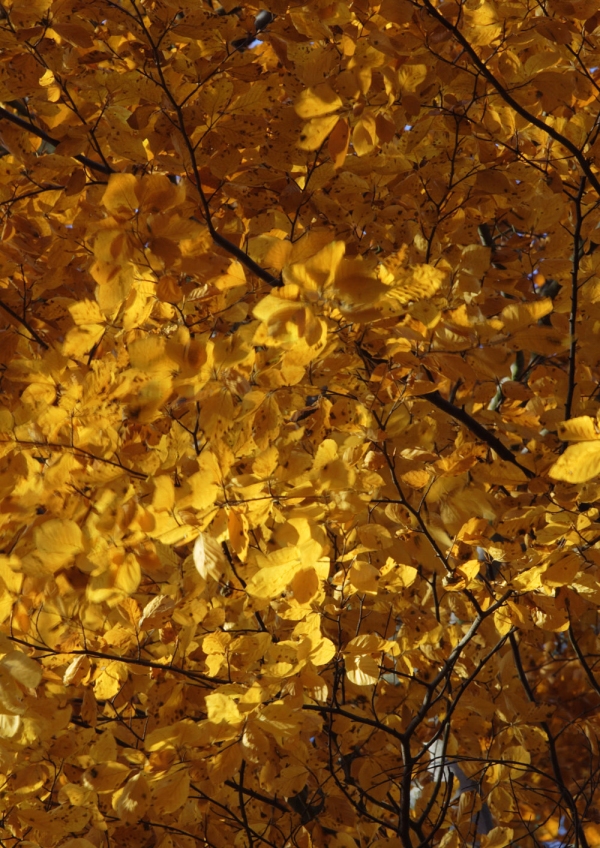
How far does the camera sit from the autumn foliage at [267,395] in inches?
58.8

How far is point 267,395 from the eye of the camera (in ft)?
5.01

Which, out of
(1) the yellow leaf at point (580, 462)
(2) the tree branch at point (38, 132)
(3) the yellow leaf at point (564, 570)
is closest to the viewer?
(1) the yellow leaf at point (580, 462)

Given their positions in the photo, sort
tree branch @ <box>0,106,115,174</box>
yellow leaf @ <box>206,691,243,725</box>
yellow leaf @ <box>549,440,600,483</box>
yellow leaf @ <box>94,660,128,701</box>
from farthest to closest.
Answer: tree branch @ <box>0,106,115,174</box>, yellow leaf @ <box>94,660,128,701</box>, yellow leaf @ <box>206,691,243,725</box>, yellow leaf @ <box>549,440,600,483</box>

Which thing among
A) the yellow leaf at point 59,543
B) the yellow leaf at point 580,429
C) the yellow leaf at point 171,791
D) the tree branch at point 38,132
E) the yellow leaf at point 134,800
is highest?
the tree branch at point 38,132

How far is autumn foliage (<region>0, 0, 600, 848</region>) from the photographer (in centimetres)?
149

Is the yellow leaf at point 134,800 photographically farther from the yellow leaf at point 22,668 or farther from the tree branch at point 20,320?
the tree branch at point 20,320

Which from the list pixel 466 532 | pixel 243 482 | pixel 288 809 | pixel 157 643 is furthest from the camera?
pixel 288 809

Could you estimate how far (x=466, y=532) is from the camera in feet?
5.94

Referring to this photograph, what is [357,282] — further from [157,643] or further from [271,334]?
[157,643]

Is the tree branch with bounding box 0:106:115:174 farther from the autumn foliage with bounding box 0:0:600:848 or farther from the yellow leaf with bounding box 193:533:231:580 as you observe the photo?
the yellow leaf with bounding box 193:533:231:580

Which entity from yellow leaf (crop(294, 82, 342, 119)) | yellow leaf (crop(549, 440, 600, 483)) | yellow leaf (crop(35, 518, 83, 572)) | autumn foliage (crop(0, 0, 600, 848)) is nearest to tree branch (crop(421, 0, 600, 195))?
autumn foliage (crop(0, 0, 600, 848))

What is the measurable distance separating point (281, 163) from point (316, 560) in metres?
0.98

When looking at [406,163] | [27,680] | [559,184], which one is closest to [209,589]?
[27,680]

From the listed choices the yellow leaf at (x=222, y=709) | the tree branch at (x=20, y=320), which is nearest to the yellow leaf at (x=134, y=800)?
the yellow leaf at (x=222, y=709)
